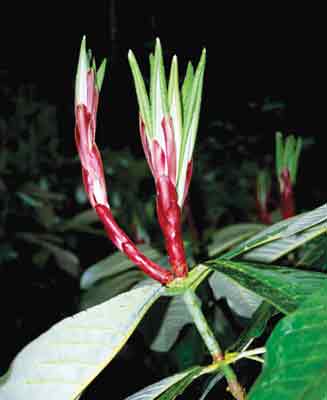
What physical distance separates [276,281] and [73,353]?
0.17 m

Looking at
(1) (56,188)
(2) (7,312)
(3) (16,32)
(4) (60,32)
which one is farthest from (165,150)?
(3) (16,32)

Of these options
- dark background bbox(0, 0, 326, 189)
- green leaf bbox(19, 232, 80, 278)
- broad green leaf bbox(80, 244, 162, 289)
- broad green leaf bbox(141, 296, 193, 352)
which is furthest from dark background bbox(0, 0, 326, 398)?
broad green leaf bbox(141, 296, 193, 352)

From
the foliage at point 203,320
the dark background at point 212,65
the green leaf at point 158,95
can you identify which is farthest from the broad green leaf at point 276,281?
the dark background at point 212,65

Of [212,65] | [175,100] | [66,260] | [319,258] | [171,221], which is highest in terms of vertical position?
[212,65]

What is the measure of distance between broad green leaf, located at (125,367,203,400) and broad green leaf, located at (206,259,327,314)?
89mm

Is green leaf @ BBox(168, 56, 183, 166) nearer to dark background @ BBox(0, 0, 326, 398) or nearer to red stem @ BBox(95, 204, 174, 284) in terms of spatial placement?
red stem @ BBox(95, 204, 174, 284)

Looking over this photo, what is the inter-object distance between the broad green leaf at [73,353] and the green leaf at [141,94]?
5.9 inches

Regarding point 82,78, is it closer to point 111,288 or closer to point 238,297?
point 238,297

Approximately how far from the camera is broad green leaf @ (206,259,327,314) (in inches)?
13.9

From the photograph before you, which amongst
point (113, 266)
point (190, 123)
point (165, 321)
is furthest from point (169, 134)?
point (113, 266)

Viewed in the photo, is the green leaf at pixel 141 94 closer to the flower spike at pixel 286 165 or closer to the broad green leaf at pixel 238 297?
the broad green leaf at pixel 238 297

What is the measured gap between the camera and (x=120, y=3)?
2254 millimetres

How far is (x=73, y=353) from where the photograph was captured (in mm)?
417

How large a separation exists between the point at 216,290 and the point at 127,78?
183cm
